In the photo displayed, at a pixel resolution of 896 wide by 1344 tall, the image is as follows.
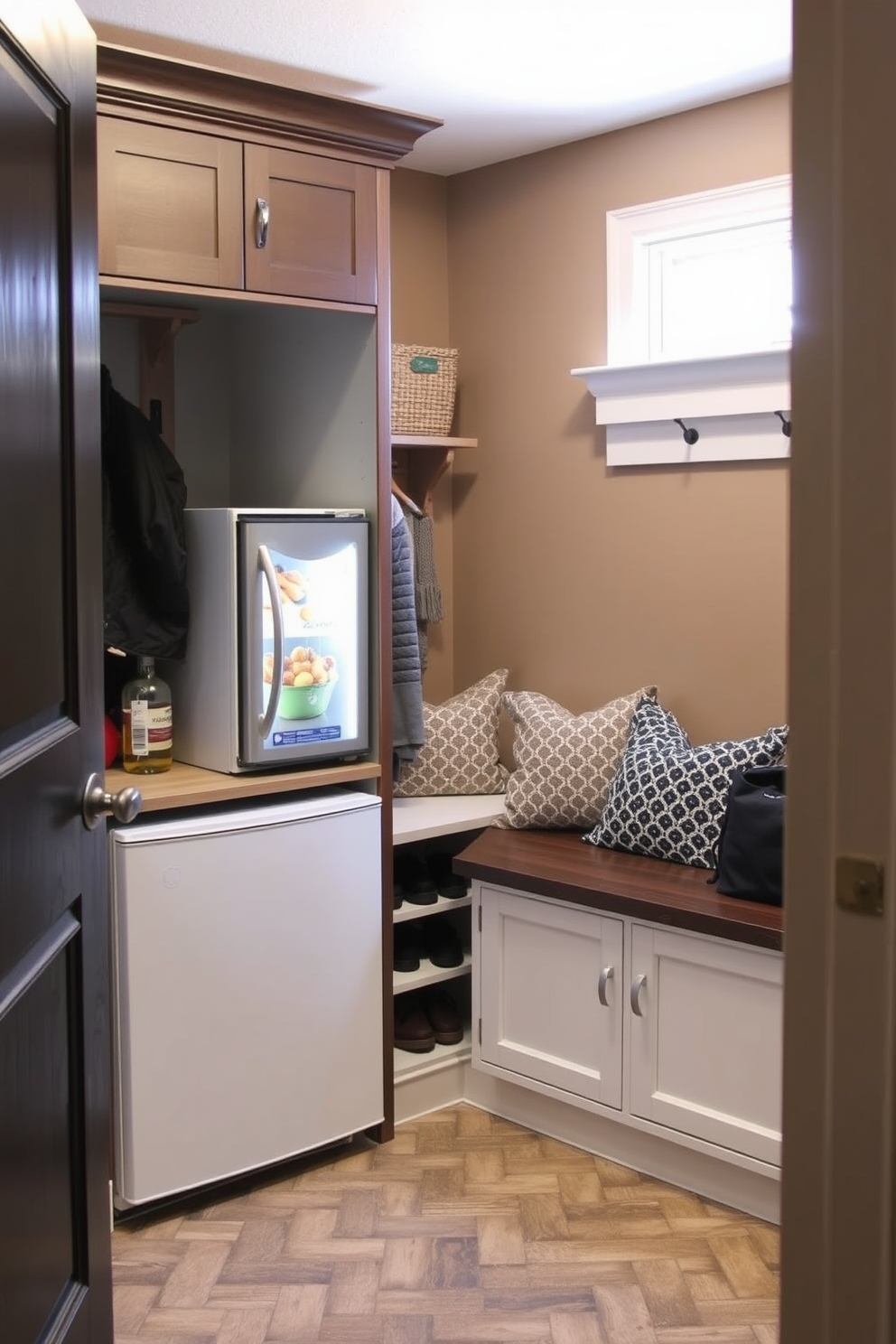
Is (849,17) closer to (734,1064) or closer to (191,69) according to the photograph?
(191,69)

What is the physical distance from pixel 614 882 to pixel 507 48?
6.04 feet

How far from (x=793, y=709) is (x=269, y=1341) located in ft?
5.82

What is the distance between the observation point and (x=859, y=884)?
1.16 m

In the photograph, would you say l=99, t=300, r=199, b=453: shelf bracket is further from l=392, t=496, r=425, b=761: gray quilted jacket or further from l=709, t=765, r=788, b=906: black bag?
l=709, t=765, r=788, b=906: black bag

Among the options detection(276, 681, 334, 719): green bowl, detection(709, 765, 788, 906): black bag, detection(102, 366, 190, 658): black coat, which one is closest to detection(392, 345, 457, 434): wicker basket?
detection(102, 366, 190, 658): black coat

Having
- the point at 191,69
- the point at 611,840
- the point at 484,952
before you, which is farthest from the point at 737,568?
the point at 191,69

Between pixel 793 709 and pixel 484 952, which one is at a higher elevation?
pixel 793 709

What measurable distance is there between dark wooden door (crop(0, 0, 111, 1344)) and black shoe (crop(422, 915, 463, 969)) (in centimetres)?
168

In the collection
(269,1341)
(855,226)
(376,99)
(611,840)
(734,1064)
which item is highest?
(376,99)

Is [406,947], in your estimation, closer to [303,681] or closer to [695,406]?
[303,681]

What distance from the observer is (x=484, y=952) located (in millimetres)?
3244

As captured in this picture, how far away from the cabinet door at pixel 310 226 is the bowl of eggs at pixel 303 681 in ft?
2.55

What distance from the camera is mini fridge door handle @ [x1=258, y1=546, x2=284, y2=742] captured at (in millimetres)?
2824

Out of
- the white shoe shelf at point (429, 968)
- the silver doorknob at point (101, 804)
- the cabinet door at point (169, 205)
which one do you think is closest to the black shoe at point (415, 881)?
the white shoe shelf at point (429, 968)
